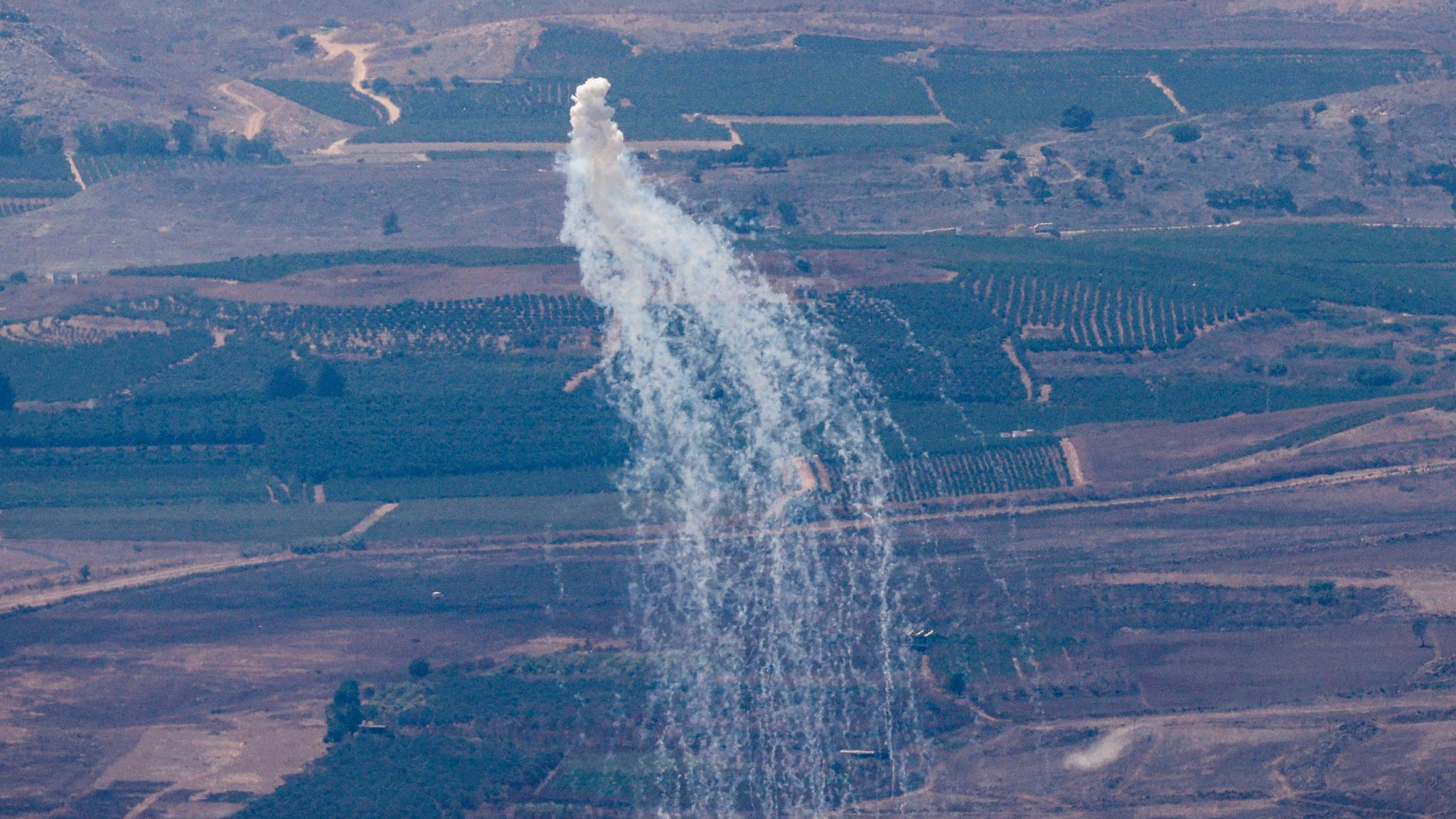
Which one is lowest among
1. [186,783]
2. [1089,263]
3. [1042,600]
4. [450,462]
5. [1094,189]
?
[186,783]

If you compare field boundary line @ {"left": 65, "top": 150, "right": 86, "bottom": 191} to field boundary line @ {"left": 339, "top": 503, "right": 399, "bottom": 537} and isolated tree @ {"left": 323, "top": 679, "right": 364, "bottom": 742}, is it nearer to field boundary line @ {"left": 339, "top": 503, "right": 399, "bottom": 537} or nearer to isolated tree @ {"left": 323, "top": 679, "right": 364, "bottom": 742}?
field boundary line @ {"left": 339, "top": 503, "right": 399, "bottom": 537}

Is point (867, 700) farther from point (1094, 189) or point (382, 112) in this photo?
point (382, 112)

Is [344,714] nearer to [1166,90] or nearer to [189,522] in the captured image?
[189,522]

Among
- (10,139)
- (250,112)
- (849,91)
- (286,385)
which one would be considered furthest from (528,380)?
(250,112)

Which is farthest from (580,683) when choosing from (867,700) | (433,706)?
(867,700)

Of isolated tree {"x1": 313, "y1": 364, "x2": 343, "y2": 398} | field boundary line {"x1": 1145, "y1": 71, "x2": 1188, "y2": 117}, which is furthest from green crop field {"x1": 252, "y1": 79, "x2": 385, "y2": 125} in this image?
field boundary line {"x1": 1145, "y1": 71, "x2": 1188, "y2": 117}

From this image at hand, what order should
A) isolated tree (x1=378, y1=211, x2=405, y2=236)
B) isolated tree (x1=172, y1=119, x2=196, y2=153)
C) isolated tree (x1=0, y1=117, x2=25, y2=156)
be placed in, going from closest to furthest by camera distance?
isolated tree (x1=378, y1=211, x2=405, y2=236) → isolated tree (x1=0, y1=117, x2=25, y2=156) → isolated tree (x1=172, y1=119, x2=196, y2=153)

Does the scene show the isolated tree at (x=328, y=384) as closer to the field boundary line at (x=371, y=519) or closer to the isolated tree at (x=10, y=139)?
the field boundary line at (x=371, y=519)
